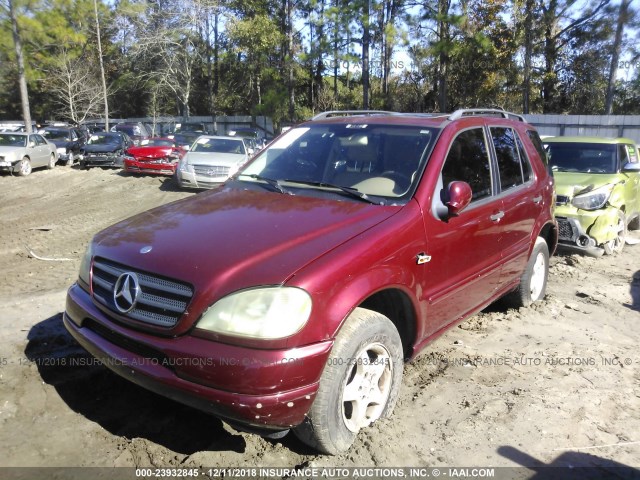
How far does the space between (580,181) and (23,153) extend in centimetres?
1752

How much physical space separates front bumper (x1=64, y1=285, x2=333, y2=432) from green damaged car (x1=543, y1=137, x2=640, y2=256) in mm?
5831

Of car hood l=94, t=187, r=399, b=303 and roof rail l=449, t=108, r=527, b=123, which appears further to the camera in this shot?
roof rail l=449, t=108, r=527, b=123

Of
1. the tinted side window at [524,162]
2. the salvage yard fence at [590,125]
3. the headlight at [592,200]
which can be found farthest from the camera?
the salvage yard fence at [590,125]

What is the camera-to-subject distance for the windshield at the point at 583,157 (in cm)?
844

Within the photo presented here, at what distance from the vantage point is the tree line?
89.9 feet

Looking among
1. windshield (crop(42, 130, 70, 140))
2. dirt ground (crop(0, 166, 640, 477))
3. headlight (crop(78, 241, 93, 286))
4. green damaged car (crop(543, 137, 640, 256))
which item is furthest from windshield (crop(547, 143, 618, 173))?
windshield (crop(42, 130, 70, 140))

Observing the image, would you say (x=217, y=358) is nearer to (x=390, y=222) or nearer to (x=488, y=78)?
(x=390, y=222)

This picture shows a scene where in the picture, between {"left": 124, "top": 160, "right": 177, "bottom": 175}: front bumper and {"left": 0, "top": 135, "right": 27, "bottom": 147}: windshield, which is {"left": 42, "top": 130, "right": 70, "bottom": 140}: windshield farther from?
{"left": 124, "top": 160, "right": 177, "bottom": 175}: front bumper

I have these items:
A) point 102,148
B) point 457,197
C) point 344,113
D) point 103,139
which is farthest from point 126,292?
point 103,139

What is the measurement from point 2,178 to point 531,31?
1046 inches

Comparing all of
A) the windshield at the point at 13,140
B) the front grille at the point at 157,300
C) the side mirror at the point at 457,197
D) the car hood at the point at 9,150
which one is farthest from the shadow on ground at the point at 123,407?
the windshield at the point at 13,140

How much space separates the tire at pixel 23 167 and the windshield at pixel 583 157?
16.7 m

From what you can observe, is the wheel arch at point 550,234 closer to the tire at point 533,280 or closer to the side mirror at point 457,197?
the tire at point 533,280

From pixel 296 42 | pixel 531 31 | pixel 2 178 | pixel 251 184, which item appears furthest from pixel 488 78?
pixel 251 184
